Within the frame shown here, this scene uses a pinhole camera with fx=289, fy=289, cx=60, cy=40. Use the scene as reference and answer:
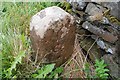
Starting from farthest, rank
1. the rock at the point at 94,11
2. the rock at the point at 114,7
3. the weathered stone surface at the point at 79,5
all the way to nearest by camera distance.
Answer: the weathered stone surface at the point at 79,5 → the rock at the point at 94,11 → the rock at the point at 114,7

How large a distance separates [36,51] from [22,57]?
192 millimetres

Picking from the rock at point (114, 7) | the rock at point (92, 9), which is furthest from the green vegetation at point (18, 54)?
the rock at point (114, 7)

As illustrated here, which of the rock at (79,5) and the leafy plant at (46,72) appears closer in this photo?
the leafy plant at (46,72)

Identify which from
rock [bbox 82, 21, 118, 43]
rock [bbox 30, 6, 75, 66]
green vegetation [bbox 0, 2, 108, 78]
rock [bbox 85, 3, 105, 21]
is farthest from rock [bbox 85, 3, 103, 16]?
green vegetation [bbox 0, 2, 108, 78]

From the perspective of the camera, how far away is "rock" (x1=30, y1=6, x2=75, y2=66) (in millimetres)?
3080

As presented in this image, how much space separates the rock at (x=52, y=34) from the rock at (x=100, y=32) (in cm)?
18

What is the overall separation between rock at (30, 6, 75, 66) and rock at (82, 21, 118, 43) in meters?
0.18

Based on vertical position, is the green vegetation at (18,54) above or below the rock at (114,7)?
below

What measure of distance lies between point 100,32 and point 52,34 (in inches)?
20.7

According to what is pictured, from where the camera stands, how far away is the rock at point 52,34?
3.08m

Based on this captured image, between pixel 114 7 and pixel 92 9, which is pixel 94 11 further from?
pixel 114 7

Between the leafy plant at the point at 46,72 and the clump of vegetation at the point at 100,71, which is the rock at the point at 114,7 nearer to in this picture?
the clump of vegetation at the point at 100,71

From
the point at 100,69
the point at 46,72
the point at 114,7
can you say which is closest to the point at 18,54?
the point at 46,72

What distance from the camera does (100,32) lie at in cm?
315
